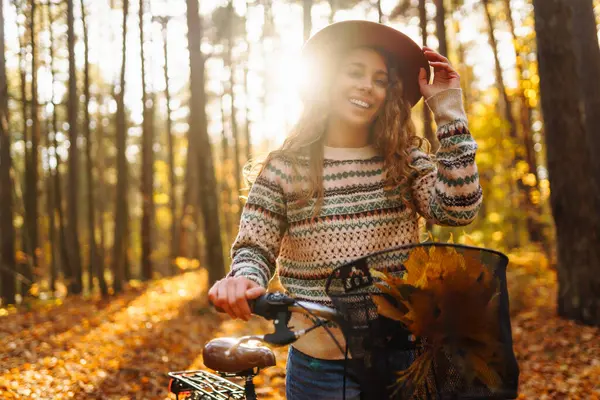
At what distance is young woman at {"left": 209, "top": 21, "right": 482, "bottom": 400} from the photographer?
2.10m

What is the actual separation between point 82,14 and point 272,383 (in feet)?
45.3

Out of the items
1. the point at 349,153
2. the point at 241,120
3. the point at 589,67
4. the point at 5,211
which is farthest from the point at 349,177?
the point at 241,120

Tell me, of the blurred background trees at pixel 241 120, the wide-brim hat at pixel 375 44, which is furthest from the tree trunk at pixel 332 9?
the wide-brim hat at pixel 375 44

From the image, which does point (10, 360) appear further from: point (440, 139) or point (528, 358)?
point (440, 139)

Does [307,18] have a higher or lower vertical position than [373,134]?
higher

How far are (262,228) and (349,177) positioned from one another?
0.42m

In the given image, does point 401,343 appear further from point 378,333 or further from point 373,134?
point 373,134

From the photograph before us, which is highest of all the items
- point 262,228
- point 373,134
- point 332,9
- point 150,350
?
point 332,9

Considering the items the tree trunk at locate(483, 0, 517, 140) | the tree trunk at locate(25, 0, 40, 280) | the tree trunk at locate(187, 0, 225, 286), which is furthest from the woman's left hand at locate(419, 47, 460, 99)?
the tree trunk at locate(483, 0, 517, 140)

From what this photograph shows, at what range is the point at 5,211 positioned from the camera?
48.2 ft

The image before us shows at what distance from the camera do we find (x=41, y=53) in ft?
61.8

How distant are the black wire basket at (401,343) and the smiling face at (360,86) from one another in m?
0.92

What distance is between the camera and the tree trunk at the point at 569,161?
8.42 meters

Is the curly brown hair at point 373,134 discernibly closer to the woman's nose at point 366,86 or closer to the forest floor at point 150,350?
the woman's nose at point 366,86
